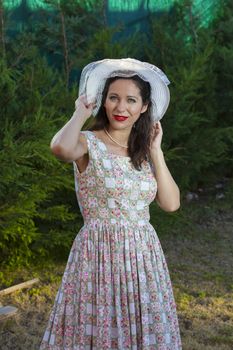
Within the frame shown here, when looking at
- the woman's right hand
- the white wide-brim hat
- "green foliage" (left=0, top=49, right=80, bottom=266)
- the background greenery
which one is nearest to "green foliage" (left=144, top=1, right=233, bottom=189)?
the background greenery

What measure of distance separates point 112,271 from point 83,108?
68cm

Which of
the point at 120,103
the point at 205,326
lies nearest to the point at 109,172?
the point at 120,103

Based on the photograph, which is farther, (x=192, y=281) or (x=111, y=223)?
(x=192, y=281)

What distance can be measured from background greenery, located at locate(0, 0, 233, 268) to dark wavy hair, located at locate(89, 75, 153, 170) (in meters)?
1.42

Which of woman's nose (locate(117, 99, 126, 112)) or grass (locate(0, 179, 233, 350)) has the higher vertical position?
woman's nose (locate(117, 99, 126, 112))

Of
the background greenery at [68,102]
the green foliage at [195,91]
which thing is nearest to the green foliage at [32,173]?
the background greenery at [68,102]

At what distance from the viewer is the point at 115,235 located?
2775mm

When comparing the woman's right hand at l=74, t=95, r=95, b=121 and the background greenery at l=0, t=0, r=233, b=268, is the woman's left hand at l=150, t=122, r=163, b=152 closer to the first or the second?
the woman's right hand at l=74, t=95, r=95, b=121

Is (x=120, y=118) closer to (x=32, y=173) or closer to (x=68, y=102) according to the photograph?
(x=32, y=173)

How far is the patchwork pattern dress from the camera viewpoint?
109 inches

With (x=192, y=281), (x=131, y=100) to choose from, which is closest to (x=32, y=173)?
(x=192, y=281)

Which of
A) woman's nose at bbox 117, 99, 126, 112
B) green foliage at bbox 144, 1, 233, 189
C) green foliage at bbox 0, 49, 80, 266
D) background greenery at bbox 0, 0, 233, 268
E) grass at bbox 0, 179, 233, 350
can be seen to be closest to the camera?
woman's nose at bbox 117, 99, 126, 112

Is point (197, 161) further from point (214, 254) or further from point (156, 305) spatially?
point (156, 305)

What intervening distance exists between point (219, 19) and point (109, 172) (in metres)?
4.59
